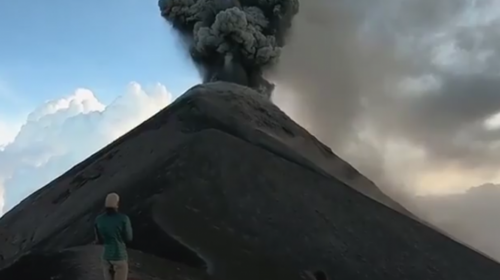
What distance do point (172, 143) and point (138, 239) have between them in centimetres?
729

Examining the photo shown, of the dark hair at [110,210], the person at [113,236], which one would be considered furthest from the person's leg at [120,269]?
the dark hair at [110,210]

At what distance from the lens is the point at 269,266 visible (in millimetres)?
21547

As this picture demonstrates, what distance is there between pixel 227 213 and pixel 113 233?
11375 mm

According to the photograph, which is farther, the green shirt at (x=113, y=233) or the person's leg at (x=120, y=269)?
the person's leg at (x=120, y=269)

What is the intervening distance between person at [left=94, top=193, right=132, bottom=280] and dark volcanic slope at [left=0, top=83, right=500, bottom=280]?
14.8 ft

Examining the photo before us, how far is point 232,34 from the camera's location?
43.3 metres

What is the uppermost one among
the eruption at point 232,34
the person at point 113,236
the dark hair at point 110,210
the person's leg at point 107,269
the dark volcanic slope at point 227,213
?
the eruption at point 232,34

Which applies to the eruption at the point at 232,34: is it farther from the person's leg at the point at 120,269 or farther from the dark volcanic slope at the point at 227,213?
the person's leg at the point at 120,269

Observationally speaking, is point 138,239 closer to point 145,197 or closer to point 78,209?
point 145,197

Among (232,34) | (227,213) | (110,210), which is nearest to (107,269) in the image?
(110,210)

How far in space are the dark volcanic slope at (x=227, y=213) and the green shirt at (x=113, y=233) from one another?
182 inches

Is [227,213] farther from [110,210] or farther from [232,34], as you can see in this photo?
[232,34]

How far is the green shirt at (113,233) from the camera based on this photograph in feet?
40.5

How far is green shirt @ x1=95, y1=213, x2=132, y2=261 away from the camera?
1236 centimetres
